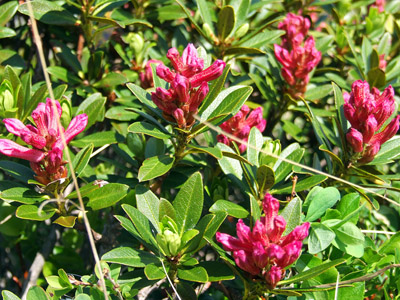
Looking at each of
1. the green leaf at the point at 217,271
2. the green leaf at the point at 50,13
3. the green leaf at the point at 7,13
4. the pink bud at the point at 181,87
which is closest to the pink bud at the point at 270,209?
A: the green leaf at the point at 217,271

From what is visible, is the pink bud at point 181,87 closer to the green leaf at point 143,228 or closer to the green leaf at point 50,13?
the green leaf at point 143,228

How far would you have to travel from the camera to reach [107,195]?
67.5 inches

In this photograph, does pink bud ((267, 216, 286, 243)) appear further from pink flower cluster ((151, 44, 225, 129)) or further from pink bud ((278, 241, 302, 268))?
pink flower cluster ((151, 44, 225, 129))

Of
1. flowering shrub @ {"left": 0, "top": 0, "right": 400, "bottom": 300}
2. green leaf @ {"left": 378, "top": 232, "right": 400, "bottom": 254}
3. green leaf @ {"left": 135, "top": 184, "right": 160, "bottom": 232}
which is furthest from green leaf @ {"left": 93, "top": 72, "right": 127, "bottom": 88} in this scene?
green leaf @ {"left": 378, "top": 232, "right": 400, "bottom": 254}

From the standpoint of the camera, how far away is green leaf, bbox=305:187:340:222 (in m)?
1.68

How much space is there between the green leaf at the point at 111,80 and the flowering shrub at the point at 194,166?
0.03 ft

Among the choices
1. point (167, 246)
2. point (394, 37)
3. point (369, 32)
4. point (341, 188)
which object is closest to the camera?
point (167, 246)

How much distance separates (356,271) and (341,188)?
374mm

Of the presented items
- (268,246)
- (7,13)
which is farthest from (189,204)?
(7,13)

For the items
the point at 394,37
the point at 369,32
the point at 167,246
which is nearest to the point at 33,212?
the point at 167,246

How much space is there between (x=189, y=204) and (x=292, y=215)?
34 centimetres

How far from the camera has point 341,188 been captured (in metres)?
1.97

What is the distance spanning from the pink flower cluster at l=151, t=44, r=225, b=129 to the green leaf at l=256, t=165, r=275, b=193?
0.30m

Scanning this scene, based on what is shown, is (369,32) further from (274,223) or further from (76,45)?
(274,223)
